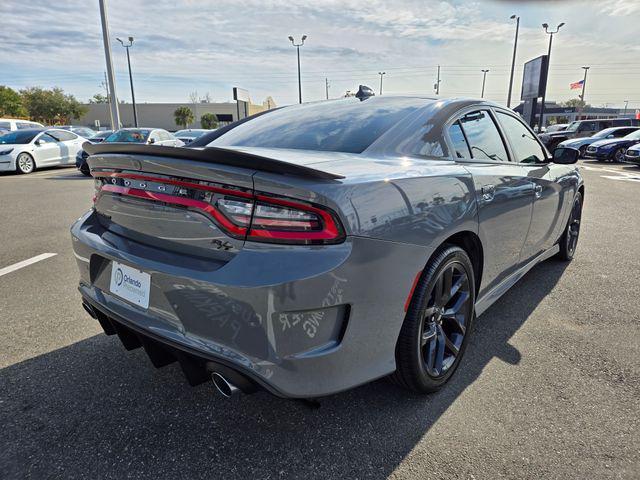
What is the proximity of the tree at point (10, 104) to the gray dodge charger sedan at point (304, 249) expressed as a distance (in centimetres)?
7237

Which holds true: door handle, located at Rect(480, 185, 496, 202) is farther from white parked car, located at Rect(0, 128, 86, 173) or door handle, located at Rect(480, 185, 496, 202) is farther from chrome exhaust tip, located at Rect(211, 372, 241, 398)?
white parked car, located at Rect(0, 128, 86, 173)

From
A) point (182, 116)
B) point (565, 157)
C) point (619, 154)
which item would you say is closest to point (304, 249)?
point (565, 157)

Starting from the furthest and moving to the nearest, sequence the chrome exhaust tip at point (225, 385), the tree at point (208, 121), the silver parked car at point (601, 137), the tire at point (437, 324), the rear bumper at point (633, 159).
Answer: the tree at point (208, 121) < the silver parked car at point (601, 137) < the rear bumper at point (633, 159) < the tire at point (437, 324) < the chrome exhaust tip at point (225, 385)

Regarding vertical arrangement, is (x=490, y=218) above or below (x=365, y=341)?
above

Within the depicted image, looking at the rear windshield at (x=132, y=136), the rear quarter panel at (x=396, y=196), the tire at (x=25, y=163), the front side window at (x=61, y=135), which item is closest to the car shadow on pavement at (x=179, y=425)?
the rear quarter panel at (x=396, y=196)

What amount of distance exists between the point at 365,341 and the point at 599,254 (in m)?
4.26

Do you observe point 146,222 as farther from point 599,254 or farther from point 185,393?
point 599,254

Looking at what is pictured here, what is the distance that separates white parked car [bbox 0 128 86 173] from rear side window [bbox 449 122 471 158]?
13255 mm

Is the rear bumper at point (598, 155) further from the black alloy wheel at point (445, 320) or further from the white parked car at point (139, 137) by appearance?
the black alloy wheel at point (445, 320)

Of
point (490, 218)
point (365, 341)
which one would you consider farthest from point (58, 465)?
point (490, 218)

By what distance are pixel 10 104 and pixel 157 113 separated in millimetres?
21475

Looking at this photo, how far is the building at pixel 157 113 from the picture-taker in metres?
74.8

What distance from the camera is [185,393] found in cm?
225

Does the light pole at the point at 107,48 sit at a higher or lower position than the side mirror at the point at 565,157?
higher
